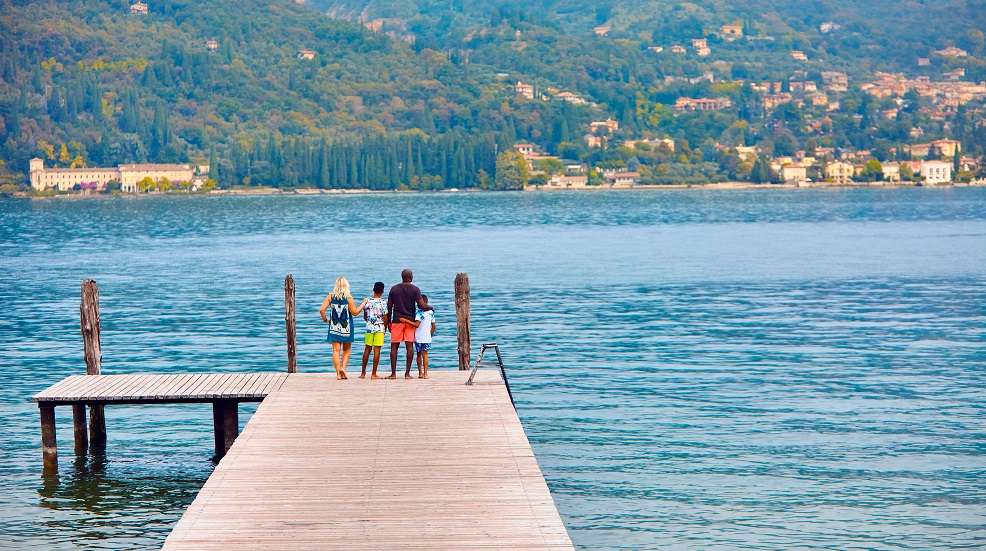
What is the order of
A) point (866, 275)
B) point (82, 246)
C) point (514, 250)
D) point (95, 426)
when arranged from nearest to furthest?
point (95, 426), point (866, 275), point (514, 250), point (82, 246)

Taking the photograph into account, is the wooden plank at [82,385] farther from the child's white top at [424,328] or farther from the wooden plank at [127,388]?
the child's white top at [424,328]

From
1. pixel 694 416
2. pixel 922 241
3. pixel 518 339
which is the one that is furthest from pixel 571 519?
pixel 922 241

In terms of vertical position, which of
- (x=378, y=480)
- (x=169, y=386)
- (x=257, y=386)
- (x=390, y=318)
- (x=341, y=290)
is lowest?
(x=378, y=480)

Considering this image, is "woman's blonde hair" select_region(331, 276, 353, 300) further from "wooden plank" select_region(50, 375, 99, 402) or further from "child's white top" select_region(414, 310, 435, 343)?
"wooden plank" select_region(50, 375, 99, 402)

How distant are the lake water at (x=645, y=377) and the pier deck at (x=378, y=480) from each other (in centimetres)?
128

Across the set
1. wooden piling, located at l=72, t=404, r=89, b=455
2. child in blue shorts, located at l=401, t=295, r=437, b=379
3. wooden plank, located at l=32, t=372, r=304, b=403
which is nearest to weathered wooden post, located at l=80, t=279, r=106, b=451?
wooden piling, located at l=72, t=404, r=89, b=455

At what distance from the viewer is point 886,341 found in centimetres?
4931

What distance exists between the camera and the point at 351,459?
871 inches

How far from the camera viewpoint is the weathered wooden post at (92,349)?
30828mm

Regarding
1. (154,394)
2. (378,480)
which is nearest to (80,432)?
(154,394)

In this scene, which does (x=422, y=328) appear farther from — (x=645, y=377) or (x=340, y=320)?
(x=645, y=377)

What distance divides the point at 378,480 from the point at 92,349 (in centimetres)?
1232

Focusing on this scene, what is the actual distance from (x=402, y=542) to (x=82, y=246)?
112 meters

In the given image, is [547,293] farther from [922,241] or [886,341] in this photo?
[922,241]
